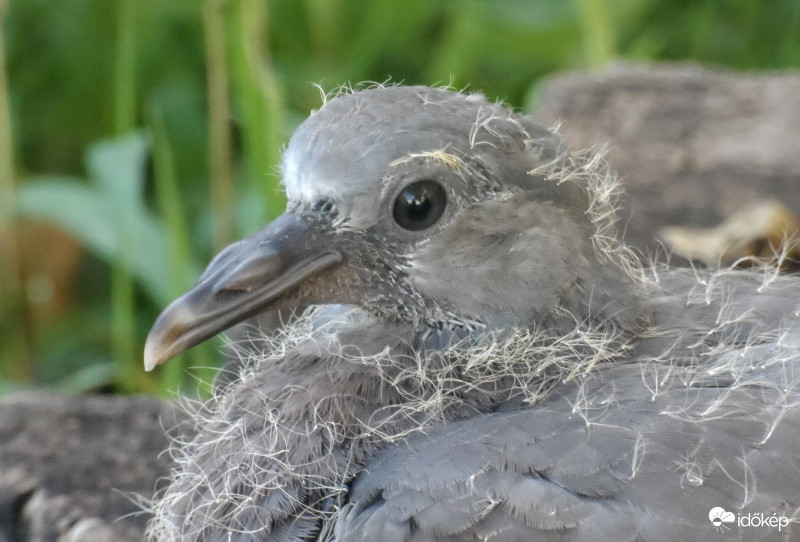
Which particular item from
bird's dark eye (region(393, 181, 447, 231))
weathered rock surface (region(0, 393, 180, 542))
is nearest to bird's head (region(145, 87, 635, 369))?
bird's dark eye (region(393, 181, 447, 231))

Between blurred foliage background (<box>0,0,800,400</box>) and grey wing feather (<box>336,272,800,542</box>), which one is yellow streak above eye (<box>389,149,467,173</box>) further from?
blurred foliage background (<box>0,0,800,400</box>)

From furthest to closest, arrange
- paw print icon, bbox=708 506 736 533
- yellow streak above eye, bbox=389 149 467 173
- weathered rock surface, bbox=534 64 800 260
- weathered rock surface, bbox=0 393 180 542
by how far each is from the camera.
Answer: weathered rock surface, bbox=534 64 800 260
weathered rock surface, bbox=0 393 180 542
yellow streak above eye, bbox=389 149 467 173
paw print icon, bbox=708 506 736 533

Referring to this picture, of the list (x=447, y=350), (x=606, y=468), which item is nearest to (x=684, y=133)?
(x=447, y=350)

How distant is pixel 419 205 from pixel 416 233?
0.09 ft

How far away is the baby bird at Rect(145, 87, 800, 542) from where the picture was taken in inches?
33.5

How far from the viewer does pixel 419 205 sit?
935 mm

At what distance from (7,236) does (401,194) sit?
1.46m

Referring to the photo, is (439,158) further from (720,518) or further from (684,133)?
(684,133)

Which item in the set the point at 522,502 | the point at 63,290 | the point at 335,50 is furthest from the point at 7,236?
the point at 522,502

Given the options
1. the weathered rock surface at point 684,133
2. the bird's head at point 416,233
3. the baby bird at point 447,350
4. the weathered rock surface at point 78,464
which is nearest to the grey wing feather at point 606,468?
the baby bird at point 447,350

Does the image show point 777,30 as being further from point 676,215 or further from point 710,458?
point 710,458

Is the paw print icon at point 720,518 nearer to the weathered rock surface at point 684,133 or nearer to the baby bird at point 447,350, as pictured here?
the baby bird at point 447,350

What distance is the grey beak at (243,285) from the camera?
93 centimetres

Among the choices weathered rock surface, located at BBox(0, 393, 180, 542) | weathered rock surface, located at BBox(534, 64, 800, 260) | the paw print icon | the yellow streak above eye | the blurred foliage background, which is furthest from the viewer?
the blurred foliage background
